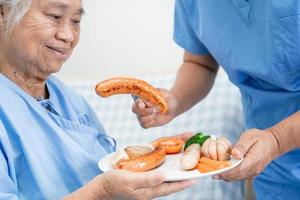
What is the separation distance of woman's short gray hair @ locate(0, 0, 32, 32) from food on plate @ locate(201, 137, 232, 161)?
590 mm

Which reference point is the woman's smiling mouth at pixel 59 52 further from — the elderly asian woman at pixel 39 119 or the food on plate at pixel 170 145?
the food on plate at pixel 170 145

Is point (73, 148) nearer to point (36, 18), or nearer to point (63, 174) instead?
point (63, 174)

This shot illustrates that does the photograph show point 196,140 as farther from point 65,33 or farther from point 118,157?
point 65,33

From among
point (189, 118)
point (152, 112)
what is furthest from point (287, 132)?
point (189, 118)

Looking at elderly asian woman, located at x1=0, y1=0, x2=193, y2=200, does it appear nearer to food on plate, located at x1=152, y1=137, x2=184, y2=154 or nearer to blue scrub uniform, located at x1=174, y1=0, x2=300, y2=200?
food on plate, located at x1=152, y1=137, x2=184, y2=154

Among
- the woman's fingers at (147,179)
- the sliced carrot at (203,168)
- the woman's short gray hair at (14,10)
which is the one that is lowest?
the sliced carrot at (203,168)

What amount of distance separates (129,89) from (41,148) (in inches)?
11.1

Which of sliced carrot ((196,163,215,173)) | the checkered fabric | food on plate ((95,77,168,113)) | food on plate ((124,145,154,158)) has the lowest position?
the checkered fabric

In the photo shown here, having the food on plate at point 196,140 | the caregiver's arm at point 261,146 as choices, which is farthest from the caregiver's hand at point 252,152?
the food on plate at point 196,140

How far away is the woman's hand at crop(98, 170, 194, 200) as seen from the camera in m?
0.91

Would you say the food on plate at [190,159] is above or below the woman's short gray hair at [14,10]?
below

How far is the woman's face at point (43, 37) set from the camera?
1.16 metres

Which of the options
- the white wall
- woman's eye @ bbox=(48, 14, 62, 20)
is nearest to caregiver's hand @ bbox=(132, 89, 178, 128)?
woman's eye @ bbox=(48, 14, 62, 20)

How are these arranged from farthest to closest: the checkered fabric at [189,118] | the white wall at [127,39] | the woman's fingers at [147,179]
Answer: the white wall at [127,39] < the checkered fabric at [189,118] < the woman's fingers at [147,179]
